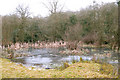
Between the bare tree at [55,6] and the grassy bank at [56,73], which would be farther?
the bare tree at [55,6]

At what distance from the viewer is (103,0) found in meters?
18.4

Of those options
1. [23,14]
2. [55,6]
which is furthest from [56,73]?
[55,6]

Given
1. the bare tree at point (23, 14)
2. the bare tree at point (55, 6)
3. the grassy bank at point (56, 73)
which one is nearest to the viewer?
the grassy bank at point (56, 73)

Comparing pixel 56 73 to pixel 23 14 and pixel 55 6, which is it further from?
pixel 55 6

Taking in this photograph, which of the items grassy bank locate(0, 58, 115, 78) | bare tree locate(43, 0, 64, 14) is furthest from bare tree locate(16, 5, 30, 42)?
grassy bank locate(0, 58, 115, 78)

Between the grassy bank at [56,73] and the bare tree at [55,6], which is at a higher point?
the bare tree at [55,6]

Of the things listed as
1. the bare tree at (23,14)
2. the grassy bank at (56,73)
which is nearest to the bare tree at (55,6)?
the bare tree at (23,14)

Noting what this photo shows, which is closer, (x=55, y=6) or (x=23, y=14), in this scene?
(x=23, y=14)

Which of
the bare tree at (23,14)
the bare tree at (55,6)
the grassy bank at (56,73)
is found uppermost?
the bare tree at (55,6)

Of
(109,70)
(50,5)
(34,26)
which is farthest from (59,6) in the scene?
(109,70)

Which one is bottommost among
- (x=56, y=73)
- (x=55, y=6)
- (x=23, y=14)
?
(x=56, y=73)

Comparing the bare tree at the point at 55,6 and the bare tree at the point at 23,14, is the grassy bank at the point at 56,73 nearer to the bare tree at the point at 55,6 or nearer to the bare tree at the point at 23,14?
the bare tree at the point at 23,14

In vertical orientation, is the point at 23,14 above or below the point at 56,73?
above

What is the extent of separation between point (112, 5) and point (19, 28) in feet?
38.1
